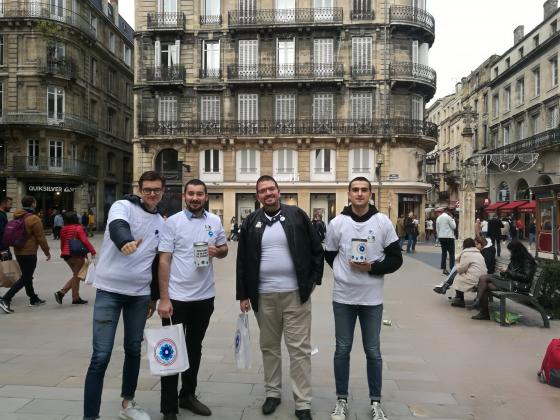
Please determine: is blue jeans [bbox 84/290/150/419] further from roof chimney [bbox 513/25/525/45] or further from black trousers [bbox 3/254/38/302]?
roof chimney [bbox 513/25/525/45]

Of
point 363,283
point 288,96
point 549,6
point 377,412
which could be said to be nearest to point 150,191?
point 363,283

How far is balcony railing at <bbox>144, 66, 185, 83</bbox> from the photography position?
117 feet

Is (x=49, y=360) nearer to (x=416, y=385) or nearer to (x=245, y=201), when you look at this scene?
(x=416, y=385)

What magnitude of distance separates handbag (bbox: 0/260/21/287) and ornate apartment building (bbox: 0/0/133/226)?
99.8 feet

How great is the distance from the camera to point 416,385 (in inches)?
201

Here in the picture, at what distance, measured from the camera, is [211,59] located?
118ft

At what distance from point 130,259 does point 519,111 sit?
4275 centimetres

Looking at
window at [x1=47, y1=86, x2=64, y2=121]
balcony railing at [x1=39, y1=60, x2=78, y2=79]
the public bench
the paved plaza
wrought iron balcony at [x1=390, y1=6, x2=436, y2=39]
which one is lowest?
the paved plaza

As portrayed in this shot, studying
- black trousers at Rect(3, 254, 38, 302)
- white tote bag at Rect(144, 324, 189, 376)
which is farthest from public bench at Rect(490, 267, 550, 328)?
black trousers at Rect(3, 254, 38, 302)

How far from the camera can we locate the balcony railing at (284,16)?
3488 cm

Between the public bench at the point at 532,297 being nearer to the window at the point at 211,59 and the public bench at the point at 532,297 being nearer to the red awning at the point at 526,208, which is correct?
the red awning at the point at 526,208

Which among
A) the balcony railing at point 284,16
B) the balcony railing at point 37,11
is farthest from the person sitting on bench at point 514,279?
the balcony railing at point 37,11

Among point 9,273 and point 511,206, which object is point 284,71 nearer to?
point 511,206

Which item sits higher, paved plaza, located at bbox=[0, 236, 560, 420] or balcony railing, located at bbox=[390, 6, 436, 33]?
balcony railing, located at bbox=[390, 6, 436, 33]
